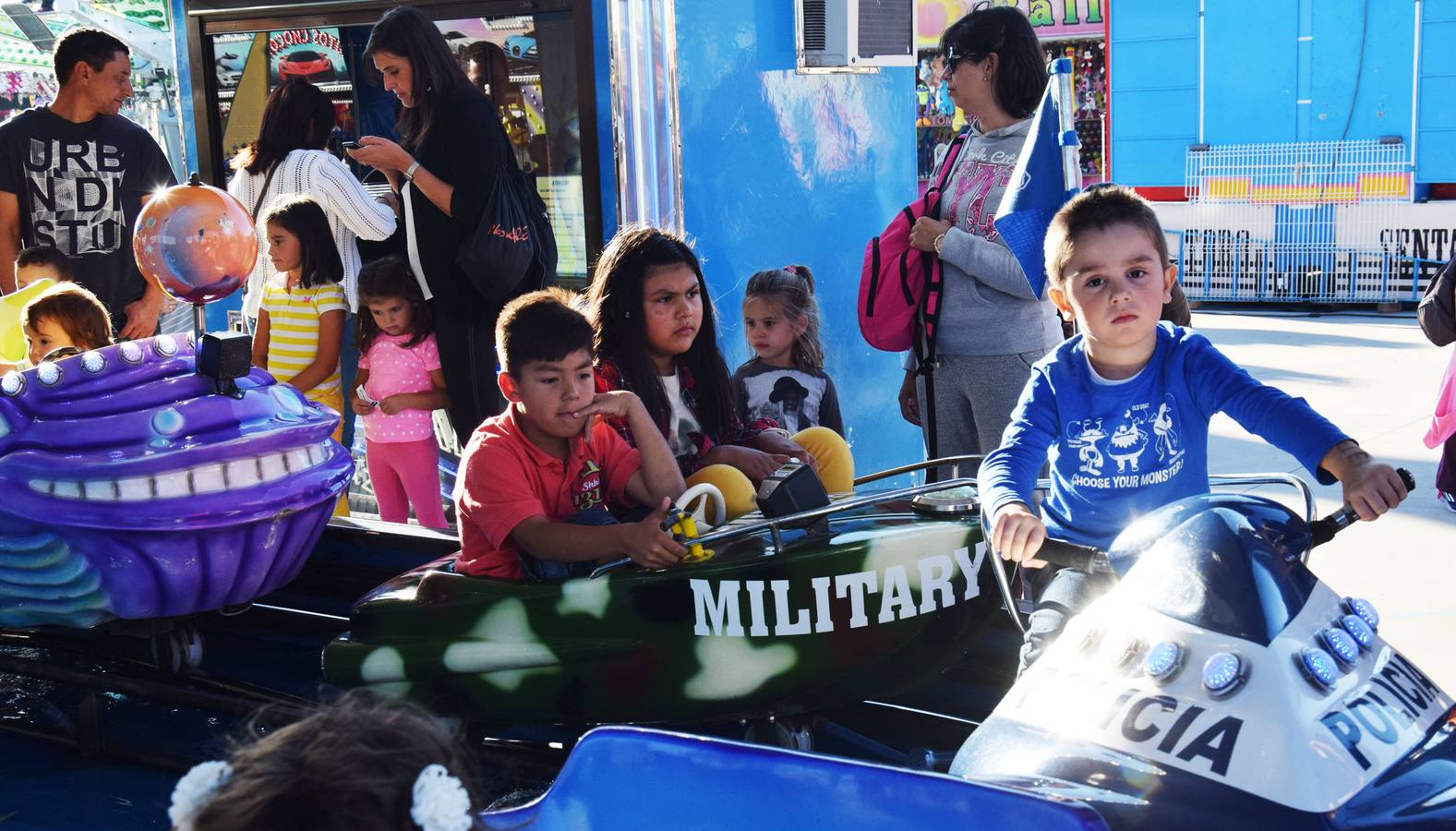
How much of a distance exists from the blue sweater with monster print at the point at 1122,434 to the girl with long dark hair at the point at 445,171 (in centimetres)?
229

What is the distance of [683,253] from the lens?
3.51 m

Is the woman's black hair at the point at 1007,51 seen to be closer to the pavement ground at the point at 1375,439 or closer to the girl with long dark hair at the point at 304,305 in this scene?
the pavement ground at the point at 1375,439

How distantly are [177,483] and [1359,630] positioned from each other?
2508 mm

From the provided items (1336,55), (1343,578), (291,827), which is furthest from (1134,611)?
(1336,55)

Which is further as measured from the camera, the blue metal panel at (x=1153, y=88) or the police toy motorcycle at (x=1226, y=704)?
the blue metal panel at (x=1153, y=88)

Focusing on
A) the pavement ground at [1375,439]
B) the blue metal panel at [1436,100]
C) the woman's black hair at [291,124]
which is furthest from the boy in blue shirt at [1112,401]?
the blue metal panel at [1436,100]

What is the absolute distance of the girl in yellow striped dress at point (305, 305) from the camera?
467 centimetres

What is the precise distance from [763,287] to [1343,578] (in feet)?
7.25

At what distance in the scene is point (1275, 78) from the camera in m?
12.6

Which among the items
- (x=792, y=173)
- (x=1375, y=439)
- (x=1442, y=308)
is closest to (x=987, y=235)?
(x=1442, y=308)

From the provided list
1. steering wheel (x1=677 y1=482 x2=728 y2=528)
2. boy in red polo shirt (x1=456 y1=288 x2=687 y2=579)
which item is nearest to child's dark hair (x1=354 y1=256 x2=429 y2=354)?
boy in red polo shirt (x1=456 y1=288 x2=687 y2=579)

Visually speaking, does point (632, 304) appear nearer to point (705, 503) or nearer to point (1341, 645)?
point (705, 503)

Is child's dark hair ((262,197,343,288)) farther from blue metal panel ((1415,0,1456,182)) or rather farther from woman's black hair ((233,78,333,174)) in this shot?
blue metal panel ((1415,0,1456,182))

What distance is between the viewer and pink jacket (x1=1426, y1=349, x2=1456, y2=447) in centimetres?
432
